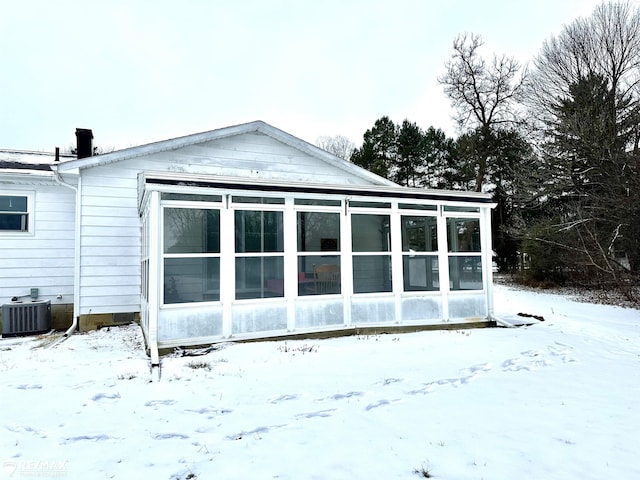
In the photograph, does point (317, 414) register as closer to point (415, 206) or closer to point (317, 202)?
point (317, 202)

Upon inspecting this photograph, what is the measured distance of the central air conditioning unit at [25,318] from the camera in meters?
7.30

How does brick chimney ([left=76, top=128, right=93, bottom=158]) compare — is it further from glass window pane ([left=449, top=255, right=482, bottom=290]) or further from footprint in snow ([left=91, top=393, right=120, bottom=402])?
glass window pane ([left=449, top=255, right=482, bottom=290])

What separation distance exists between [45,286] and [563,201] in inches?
764

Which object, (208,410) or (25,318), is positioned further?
(25,318)

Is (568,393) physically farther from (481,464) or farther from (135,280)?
(135,280)

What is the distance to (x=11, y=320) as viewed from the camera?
24.0 ft

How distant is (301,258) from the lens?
6.48 meters

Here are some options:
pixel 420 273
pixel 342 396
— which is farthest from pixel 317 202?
pixel 342 396

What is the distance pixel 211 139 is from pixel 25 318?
4.94m

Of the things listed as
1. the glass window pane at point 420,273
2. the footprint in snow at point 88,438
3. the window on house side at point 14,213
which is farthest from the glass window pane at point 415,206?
the window on house side at point 14,213

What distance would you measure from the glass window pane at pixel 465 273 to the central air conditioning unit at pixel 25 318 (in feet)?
25.5

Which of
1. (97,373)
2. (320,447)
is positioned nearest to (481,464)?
(320,447)

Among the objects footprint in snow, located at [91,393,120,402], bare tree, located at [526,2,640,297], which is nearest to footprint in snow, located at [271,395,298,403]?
footprint in snow, located at [91,393,120,402]

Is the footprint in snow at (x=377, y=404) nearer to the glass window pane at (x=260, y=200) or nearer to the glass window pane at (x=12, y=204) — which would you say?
the glass window pane at (x=260, y=200)
